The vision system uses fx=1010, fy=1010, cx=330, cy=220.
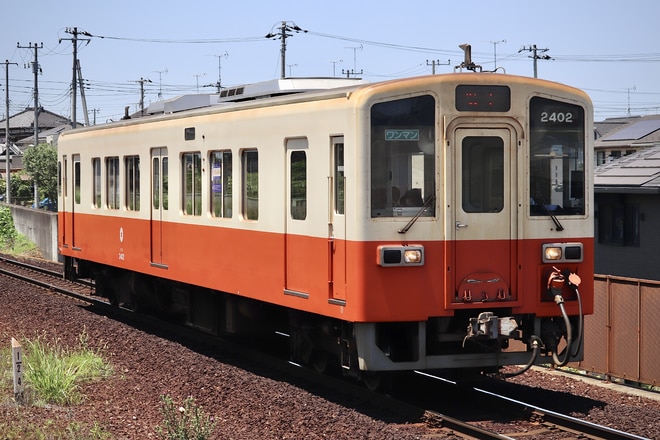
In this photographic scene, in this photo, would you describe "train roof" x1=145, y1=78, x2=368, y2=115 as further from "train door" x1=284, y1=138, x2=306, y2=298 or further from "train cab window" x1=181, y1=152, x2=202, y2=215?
"train door" x1=284, y1=138, x2=306, y2=298

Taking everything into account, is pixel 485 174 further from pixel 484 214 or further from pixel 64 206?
pixel 64 206

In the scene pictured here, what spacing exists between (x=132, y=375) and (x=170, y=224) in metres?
2.72

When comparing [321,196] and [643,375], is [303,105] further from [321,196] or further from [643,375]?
[643,375]

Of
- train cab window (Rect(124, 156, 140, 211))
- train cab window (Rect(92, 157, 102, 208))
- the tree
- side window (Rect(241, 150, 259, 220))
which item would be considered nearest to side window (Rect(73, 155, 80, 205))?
train cab window (Rect(92, 157, 102, 208))

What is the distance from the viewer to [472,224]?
9266 mm

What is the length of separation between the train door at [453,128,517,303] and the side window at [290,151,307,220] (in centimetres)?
158

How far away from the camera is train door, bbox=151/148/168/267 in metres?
13.3

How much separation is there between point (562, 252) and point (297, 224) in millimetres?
2583

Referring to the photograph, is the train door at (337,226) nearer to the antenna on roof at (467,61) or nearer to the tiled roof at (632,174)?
the antenna on roof at (467,61)

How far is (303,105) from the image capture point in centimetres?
993

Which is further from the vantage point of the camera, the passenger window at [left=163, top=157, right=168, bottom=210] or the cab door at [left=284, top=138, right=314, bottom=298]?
the passenger window at [left=163, top=157, right=168, bottom=210]

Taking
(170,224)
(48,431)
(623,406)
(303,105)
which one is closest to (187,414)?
(48,431)

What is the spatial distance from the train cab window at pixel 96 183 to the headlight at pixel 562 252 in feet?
27.8

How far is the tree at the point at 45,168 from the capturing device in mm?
60153
